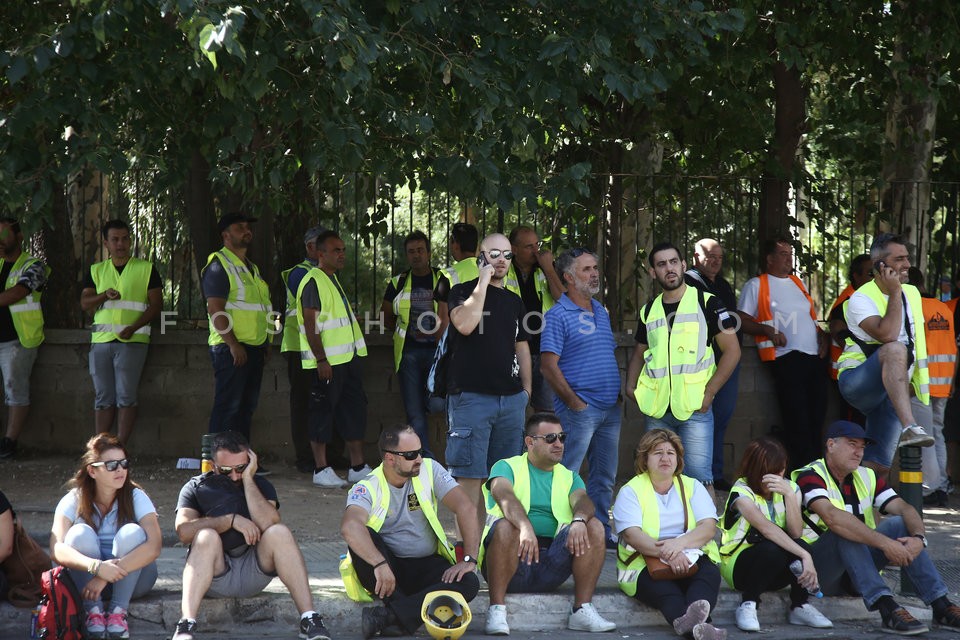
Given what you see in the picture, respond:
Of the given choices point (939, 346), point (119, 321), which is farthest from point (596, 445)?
point (119, 321)

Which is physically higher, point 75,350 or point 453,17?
point 453,17

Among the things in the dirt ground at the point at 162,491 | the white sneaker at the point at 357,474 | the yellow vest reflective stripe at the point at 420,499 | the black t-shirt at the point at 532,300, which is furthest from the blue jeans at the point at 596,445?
the white sneaker at the point at 357,474

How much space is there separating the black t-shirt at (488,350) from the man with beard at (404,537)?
31.0 inches

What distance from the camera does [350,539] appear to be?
21.2 feet

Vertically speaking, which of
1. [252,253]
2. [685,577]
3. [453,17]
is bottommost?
[685,577]

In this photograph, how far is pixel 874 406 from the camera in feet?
28.2

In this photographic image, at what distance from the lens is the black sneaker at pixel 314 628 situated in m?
6.25

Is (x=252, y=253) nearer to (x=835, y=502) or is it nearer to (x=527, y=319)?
(x=527, y=319)

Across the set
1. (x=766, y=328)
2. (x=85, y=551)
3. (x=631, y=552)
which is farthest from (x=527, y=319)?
(x=85, y=551)

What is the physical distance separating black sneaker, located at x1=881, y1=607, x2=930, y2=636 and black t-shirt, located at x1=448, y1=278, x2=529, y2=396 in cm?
240

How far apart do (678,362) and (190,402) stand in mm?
4635

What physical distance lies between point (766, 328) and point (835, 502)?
3.30 metres

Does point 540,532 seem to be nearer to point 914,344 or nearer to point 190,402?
point 914,344

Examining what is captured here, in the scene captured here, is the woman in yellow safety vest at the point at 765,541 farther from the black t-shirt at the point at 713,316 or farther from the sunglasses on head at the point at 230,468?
the sunglasses on head at the point at 230,468
